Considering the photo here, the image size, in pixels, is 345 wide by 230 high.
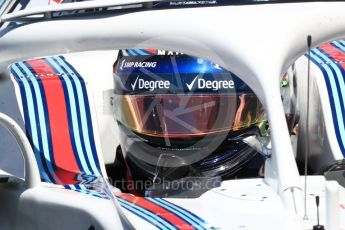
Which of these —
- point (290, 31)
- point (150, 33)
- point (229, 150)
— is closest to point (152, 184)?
point (229, 150)

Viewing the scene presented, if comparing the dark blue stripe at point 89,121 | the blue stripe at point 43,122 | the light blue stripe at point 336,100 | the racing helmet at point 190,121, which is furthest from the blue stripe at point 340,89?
the blue stripe at point 43,122

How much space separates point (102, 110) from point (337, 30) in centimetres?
155

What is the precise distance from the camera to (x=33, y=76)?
187 inches

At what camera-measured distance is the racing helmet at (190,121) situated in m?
4.16

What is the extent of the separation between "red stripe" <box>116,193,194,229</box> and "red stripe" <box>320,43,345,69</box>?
1690 millimetres

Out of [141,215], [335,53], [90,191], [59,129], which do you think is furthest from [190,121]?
[335,53]

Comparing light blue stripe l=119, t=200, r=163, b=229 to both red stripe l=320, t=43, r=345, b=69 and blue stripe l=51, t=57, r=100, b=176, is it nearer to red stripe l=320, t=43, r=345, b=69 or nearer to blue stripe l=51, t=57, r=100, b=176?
blue stripe l=51, t=57, r=100, b=176

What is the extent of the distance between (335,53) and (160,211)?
6.59 ft

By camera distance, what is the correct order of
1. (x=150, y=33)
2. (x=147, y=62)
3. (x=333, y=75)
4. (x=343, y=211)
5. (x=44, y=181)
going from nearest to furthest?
(x=343, y=211) → (x=150, y=33) → (x=44, y=181) → (x=147, y=62) → (x=333, y=75)

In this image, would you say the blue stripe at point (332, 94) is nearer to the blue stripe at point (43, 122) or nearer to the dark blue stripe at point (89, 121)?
the dark blue stripe at point (89, 121)

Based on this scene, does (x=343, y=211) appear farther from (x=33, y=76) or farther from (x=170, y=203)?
(x=33, y=76)

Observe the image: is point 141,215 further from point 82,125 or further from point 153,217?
point 82,125

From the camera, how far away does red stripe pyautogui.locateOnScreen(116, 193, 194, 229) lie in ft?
10.9

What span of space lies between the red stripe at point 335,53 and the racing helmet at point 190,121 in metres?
0.90
